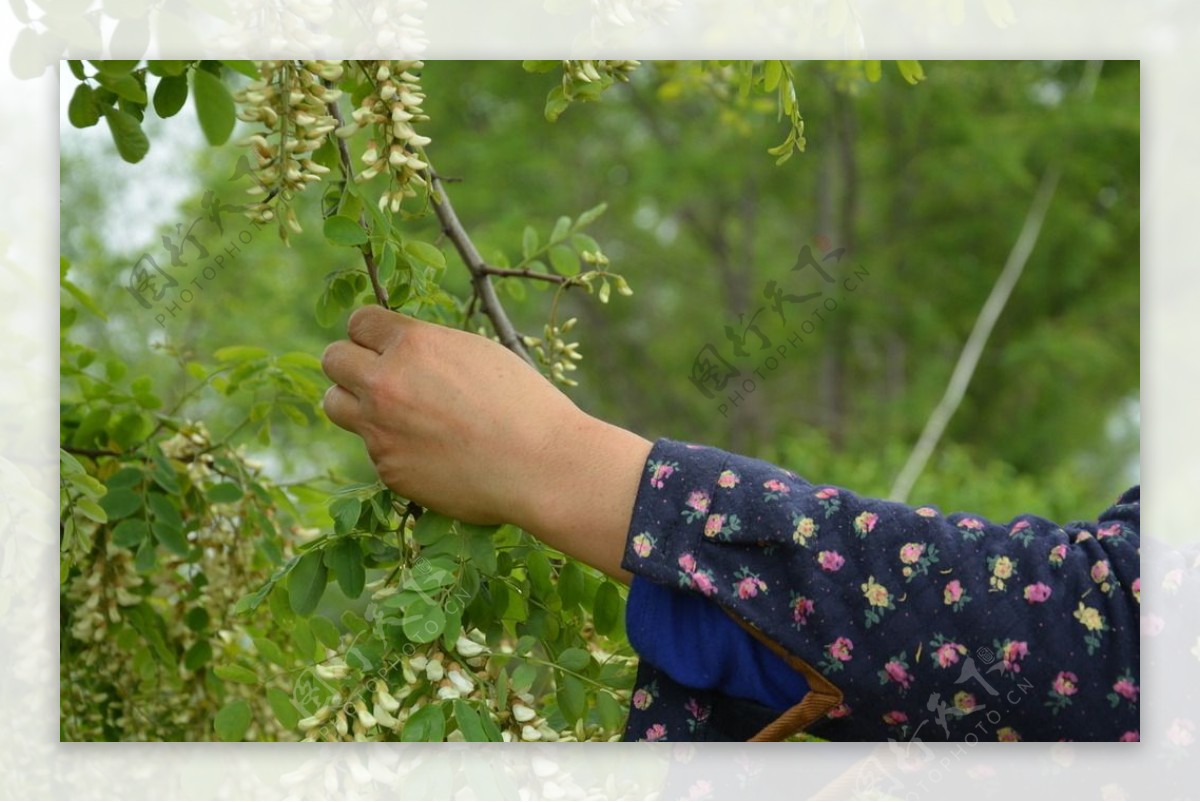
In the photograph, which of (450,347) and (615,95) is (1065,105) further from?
(450,347)

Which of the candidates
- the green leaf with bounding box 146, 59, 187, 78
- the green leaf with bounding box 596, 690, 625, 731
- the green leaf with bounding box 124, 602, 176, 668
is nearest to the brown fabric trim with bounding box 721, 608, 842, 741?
the green leaf with bounding box 596, 690, 625, 731

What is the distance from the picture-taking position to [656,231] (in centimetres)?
605

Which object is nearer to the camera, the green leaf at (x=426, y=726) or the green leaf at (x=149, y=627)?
the green leaf at (x=426, y=726)

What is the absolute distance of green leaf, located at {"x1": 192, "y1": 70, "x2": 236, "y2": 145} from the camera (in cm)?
87

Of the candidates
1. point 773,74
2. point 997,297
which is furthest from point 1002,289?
point 773,74

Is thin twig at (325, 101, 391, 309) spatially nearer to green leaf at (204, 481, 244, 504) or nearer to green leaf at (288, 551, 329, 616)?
green leaf at (288, 551, 329, 616)

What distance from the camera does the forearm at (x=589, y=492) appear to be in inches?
29.2

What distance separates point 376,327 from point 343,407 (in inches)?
2.4

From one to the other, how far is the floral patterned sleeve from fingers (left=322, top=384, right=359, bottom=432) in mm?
218

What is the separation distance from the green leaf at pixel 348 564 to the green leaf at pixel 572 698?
166 mm

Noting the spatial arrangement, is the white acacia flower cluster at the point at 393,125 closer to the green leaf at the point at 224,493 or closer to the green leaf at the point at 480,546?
the green leaf at the point at 480,546

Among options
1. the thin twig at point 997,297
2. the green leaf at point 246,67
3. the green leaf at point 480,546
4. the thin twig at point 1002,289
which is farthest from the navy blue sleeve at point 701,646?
the thin twig at point 997,297

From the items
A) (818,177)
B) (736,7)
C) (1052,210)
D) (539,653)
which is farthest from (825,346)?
(539,653)

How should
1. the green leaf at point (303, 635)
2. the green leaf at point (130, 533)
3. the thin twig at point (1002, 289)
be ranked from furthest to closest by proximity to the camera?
the thin twig at point (1002, 289), the green leaf at point (130, 533), the green leaf at point (303, 635)
